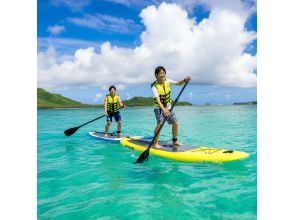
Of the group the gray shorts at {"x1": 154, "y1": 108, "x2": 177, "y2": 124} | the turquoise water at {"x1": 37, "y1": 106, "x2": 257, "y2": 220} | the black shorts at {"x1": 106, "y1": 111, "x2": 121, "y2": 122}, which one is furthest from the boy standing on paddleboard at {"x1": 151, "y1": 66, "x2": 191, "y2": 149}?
the black shorts at {"x1": 106, "y1": 111, "x2": 121, "y2": 122}

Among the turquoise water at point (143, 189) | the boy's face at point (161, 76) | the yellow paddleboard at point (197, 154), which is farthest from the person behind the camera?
the boy's face at point (161, 76)

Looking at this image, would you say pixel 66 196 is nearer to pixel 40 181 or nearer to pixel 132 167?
pixel 40 181

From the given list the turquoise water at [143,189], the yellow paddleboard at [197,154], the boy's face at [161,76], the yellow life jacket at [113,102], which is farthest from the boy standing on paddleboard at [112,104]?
the boy's face at [161,76]

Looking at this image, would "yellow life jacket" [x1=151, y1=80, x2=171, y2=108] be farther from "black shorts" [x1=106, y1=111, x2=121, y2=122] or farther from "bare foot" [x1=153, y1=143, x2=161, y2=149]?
"black shorts" [x1=106, y1=111, x2=121, y2=122]

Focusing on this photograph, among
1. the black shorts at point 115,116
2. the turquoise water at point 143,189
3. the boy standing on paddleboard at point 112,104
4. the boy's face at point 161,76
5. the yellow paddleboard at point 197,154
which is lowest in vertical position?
the turquoise water at point 143,189

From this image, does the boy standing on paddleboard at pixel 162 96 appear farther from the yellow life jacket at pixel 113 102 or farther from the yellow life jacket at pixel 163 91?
the yellow life jacket at pixel 113 102

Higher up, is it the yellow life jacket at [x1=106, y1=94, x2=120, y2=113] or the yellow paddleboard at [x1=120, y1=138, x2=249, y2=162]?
the yellow life jacket at [x1=106, y1=94, x2=120, y2=113]

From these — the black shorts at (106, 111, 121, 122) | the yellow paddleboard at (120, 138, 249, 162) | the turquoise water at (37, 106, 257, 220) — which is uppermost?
the black shorts at (106, 111, 121, 122)

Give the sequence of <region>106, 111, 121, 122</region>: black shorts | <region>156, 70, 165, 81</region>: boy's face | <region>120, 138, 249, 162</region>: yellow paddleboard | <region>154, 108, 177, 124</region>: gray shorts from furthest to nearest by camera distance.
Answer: <region>106, 111, 121, 122</region>: black shorts
<region>154, 108, 177, 124</region>: gray shorts
<region>156, 70, 165, 81</region>: boy's face
<region>120, 138, 249, 162</region>: yellow paddleboard

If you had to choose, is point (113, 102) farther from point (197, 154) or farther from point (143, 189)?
point (143, 189)

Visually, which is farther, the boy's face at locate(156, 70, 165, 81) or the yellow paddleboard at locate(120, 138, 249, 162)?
the boy's face at locate(156, 70, 165, 81)

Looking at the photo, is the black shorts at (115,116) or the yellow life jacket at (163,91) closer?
the yellow life jacket at (163,91)
